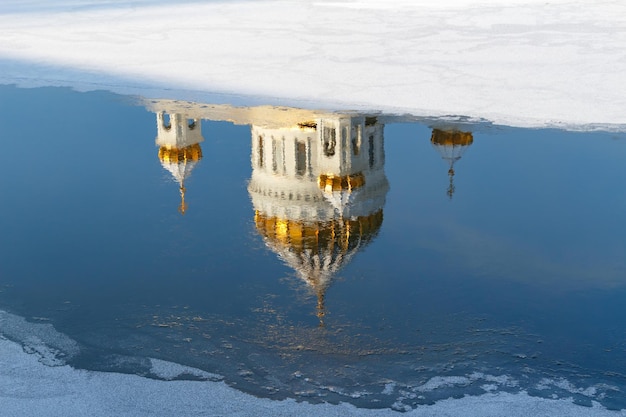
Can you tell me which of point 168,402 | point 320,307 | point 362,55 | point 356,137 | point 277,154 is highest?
point 362,55

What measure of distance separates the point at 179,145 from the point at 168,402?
3384 millimetres

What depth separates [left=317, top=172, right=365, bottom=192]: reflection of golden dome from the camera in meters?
8.54

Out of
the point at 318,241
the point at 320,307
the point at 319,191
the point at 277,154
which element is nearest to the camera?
the point at 320,307

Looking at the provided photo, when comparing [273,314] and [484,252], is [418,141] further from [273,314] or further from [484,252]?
[273,314]

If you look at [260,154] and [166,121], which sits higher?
[166,121]

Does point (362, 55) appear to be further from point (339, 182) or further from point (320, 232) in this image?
point (320, 232)

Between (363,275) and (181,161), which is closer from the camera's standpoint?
(363,275)

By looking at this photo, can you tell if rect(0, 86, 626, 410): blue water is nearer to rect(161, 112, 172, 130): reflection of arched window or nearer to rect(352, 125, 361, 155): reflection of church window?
rect(352, 125, 361, 155): reflection of church window

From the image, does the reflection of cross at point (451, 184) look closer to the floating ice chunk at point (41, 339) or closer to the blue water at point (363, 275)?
the blue water at point (363, 275)

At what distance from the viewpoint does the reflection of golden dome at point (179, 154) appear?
26.4 feet

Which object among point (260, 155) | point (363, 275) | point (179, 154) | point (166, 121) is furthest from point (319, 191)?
point (363, 275)

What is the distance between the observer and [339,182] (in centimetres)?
924

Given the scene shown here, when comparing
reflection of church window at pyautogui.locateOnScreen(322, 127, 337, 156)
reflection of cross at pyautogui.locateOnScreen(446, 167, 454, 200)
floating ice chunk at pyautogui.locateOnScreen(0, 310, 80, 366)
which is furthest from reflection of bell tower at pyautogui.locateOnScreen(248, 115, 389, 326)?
floating ice chunk at pyautogui.locateOnScreen(0, 310, 80, 366)

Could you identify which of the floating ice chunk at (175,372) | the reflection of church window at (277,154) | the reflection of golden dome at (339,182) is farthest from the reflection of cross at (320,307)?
the reflection of church window at (277,154)
